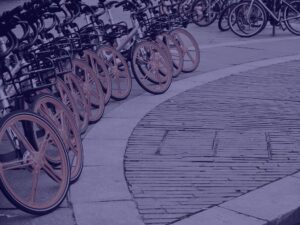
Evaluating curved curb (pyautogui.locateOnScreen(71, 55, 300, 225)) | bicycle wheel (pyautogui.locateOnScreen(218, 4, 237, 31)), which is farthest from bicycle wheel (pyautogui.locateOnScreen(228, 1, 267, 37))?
curved curb (pyautogui.locateOnScreen(71, 55, 300, 225))

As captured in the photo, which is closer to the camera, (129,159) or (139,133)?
(129,159)

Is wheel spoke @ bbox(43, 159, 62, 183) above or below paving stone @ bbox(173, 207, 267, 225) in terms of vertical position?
above

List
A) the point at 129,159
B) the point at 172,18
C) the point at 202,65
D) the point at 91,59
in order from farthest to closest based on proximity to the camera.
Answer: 1. the point at 202,65
2. the point at 172,18
3. the point at 91,59
4. the point at 129,159

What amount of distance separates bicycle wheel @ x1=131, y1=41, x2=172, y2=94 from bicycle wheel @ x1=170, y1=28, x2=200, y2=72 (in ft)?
3.66

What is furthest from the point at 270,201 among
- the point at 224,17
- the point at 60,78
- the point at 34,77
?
the point at 224,17

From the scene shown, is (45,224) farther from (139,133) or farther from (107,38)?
(107,38)

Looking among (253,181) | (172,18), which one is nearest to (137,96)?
(172,18)

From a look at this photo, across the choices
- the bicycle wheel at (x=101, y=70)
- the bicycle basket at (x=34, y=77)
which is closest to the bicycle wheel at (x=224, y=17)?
Answer: the bicycle wheel at (x=101, y=70)

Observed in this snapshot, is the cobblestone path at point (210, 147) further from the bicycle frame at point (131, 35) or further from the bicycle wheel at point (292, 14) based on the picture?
the bicycle wheel at point (292, 14)

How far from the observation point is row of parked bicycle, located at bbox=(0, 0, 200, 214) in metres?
4.52

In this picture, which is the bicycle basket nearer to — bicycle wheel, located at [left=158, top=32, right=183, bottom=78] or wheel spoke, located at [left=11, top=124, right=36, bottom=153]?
wheel spoke, located at [left=11, top=124, right=36, bottom=153]

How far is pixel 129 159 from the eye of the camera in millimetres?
5688

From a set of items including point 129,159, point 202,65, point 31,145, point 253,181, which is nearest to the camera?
point 31,145

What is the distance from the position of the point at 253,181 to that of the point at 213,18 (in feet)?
41.4
